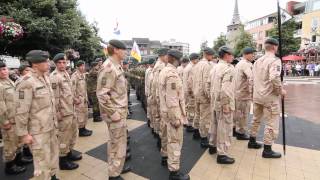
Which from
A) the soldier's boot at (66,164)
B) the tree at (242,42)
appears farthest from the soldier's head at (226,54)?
the tree at (242,42)

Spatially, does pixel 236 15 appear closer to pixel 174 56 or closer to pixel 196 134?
pixel 196 134

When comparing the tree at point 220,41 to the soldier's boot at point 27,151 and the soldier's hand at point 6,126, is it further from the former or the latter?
the soldier's hand at point 6,126

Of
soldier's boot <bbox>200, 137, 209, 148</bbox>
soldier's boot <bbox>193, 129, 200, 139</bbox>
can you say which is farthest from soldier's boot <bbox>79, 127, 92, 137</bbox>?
soldier's boot <bbox>200, 137, 209, 148</bbox>

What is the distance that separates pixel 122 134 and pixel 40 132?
1.13m

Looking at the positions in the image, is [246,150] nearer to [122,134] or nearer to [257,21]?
[122,134]

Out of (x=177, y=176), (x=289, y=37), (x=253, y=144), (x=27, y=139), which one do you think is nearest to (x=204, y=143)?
(x=253, y=144)

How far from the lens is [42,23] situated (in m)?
9.11

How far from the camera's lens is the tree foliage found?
881 centimetres

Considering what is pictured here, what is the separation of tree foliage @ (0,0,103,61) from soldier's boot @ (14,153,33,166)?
566 centimetres

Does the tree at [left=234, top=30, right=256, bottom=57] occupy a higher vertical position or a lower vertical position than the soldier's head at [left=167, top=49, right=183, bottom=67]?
higher

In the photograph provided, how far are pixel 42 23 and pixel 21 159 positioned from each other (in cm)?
606

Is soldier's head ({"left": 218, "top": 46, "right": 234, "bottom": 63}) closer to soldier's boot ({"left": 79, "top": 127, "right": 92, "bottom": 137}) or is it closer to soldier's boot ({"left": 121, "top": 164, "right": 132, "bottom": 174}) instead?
soldier's boot ({"left": 121, "top": 164, "right": 132, "bottom": 174})

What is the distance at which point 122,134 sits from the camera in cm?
372

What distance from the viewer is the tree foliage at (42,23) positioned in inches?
347
